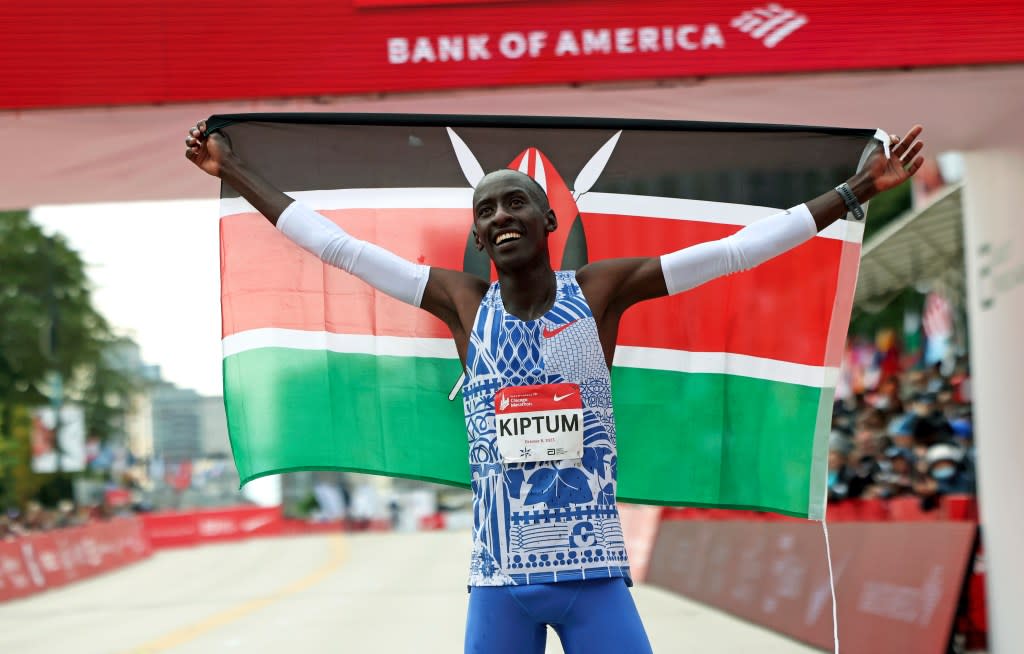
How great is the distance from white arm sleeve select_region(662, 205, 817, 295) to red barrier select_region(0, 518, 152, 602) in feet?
56.0

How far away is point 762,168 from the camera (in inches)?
211

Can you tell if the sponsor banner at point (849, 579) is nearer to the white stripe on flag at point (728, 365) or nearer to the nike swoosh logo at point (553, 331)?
the white stripe on flag at point (728, 365)

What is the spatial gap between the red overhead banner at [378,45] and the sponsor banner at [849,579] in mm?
3565

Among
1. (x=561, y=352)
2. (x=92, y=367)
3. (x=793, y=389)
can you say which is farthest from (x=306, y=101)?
(x=92, y=367)

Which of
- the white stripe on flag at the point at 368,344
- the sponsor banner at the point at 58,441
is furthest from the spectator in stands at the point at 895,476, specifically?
the sponsor banner at the point at 58,441

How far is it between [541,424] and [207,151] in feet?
5.25

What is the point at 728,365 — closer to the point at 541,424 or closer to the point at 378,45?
the point at 541,424

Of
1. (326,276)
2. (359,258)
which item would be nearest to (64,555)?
(326,276)

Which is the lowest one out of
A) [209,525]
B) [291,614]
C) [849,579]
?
[209,525]

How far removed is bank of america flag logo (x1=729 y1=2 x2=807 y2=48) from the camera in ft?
22.0

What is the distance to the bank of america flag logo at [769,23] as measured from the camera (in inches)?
265

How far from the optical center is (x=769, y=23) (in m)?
6.74

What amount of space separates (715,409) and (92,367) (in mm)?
41074

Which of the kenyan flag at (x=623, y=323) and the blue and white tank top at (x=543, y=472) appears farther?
the kenyan flag at (x=623, y=323)
